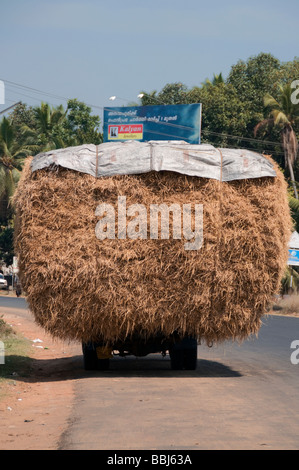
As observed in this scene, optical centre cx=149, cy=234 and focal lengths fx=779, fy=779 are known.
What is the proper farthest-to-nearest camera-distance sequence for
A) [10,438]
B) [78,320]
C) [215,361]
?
[215,361]
[78,320]
[10,438]

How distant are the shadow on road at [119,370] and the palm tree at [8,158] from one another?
3802cm

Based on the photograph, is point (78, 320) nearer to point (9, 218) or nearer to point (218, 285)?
point (218, 285)

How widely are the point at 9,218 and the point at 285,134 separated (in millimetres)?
23213

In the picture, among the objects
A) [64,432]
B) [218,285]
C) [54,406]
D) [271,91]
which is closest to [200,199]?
[218,285]

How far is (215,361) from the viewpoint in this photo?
15852 millimetres

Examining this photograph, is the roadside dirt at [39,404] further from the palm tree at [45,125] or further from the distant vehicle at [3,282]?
the distant vehicle at [3,282]

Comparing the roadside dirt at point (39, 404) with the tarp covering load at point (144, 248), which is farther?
the tarp covering load at point (144, 248)

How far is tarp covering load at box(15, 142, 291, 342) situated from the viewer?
39.0ft

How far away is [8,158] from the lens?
5434 cm

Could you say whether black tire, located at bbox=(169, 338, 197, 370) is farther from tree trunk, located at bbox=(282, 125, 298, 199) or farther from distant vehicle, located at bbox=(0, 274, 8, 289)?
distant vehicle, located at bbox=(0, 274, 8, 289)

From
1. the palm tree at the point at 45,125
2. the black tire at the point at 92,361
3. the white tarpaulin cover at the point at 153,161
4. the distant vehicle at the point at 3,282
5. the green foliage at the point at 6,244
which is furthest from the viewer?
the distant vehicle at the point at 3,282

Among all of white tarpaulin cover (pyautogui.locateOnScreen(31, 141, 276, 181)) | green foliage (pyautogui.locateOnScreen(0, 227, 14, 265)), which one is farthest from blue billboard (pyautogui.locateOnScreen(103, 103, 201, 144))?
white tarpaulin cover (pyautogui.locateOnScreen(31, 141, 276, 181))

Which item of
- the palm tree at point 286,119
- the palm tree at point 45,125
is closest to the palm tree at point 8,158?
the palm tree at point 45,125

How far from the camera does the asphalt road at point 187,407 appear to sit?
7430 mm
